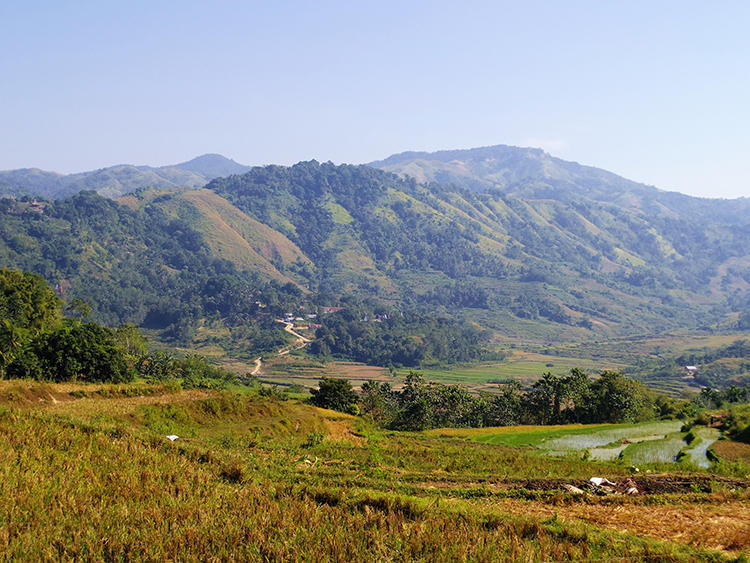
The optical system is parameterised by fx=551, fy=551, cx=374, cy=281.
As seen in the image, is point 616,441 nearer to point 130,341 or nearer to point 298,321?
point 130,341

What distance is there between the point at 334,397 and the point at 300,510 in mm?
44425

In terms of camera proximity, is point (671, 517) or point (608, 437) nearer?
point (671, 517)

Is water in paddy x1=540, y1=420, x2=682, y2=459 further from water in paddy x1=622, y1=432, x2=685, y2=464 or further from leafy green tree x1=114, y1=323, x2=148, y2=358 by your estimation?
leafy green tree x1=114, y1=323, x2=148, y2=358

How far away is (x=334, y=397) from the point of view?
55.6m

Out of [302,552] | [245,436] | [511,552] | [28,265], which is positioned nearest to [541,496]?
[511,552]

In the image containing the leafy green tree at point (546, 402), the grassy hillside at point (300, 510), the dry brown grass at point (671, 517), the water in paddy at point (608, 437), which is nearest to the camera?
the grassy hillside at point (300, 510)

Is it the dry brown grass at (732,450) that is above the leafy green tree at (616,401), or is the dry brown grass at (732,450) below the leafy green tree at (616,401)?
above

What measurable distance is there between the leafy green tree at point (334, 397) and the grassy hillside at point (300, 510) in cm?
3437

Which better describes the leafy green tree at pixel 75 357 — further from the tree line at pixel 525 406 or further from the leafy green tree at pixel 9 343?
the tree line at pixel 525 406

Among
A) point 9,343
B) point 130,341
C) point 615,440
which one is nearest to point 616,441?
point 615,440

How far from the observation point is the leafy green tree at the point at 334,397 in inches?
2172

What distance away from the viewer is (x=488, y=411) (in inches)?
2537

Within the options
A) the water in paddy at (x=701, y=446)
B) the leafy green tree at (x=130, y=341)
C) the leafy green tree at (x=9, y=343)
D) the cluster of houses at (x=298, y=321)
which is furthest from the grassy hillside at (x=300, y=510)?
the cluster of houses at (x=298, y=321)

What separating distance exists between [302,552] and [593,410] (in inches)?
2293
